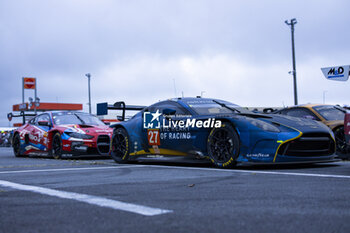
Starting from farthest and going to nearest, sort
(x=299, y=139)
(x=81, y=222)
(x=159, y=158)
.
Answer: (x=159, y=158) < (x=299, y=139) < (x=81, y=222)

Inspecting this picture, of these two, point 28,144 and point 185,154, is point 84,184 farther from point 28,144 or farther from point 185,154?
point 28,144

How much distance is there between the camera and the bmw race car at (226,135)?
22.7 feet

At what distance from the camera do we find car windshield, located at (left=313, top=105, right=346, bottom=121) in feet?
32.2

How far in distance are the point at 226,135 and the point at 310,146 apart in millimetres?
1238

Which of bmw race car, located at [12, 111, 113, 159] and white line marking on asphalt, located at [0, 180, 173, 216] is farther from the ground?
bmw race car, located at [12, 111, 113, 159]

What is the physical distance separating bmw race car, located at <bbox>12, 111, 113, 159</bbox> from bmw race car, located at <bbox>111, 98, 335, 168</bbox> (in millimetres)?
2889

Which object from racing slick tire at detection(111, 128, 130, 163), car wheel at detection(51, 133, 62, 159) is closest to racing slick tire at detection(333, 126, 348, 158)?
racing slick tire at detection(111, 128, 130, 163)

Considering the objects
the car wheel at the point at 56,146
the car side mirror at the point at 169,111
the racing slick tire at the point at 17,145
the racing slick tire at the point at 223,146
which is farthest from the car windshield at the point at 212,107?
the racing slick tire at the point at 17,145

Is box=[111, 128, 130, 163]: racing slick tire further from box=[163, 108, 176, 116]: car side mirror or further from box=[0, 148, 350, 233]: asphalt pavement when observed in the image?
box=[0, 148, 350, 233]: asphalt pavement

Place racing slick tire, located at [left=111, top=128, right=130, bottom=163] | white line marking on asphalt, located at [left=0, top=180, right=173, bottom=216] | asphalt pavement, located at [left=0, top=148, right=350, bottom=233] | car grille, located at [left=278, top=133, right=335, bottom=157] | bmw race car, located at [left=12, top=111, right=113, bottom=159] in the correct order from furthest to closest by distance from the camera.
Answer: bmw race car, located at [left=12, top=111, right=113, bottom=159]
racing slick tire, located at [left=111, top=128, right=130, bottom=163]
car grille, located at [left=278, top=133, right=335, bottom=157]
white line marking on asphalt, located at [left=0, top=180, right=173, bottom=216]
asphalt pavement, located at [left=0, top=148, right=350, bottom=233]

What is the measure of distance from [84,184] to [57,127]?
7.44 m

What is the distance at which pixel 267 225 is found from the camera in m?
2.90

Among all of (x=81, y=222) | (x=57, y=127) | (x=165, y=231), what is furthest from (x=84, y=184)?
(x=57, y=127)

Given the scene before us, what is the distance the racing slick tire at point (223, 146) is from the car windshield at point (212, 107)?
70 centimetres
